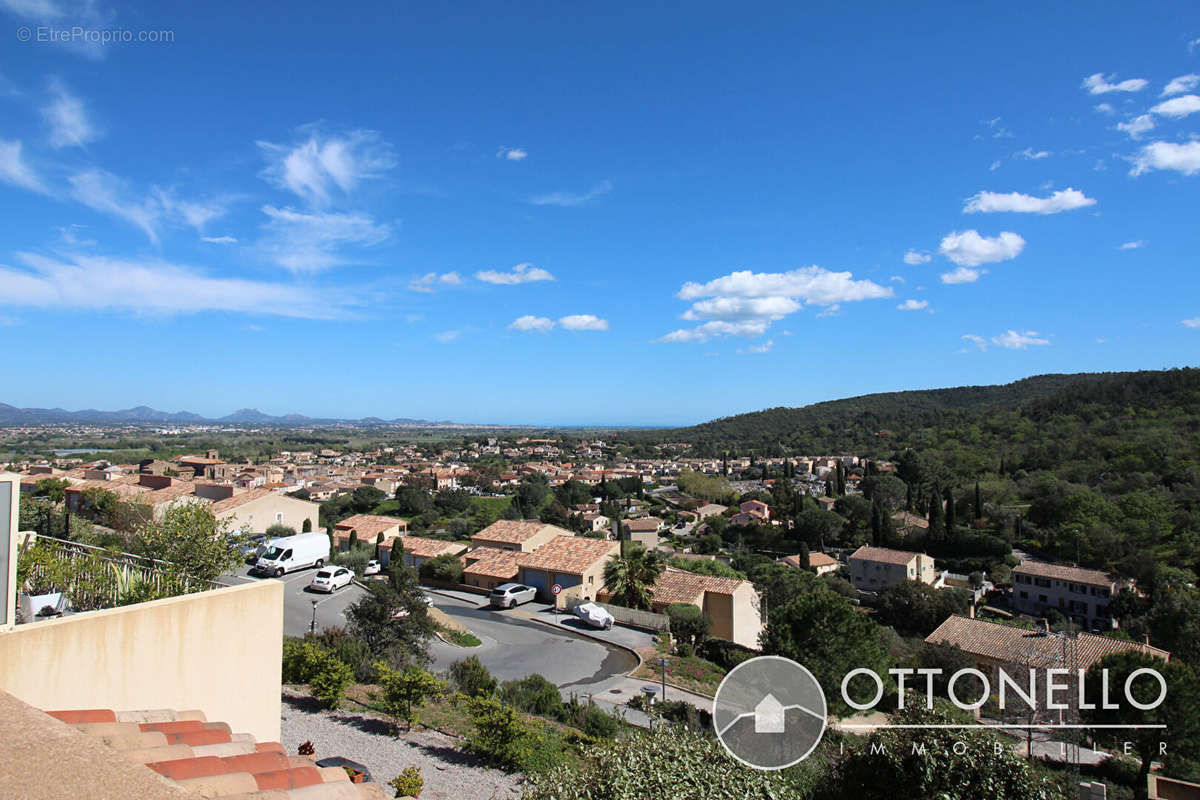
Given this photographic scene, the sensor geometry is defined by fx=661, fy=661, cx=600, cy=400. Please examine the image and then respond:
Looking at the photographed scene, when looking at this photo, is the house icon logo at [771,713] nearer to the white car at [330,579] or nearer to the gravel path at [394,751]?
the gravel path at [394,751]

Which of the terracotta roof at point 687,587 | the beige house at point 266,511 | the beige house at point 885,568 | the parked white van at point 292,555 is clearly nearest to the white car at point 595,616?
the terracotta roof at point 687,587

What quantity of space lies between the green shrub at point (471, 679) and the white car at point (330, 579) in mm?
9920

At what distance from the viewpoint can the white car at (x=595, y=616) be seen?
73.4 feet

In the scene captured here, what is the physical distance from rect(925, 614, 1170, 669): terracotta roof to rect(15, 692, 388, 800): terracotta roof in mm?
27322

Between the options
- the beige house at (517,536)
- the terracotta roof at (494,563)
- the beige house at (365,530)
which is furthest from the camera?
the beige house at (365,530)

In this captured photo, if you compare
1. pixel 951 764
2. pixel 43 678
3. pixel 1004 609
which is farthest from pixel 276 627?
pixel 1004 609

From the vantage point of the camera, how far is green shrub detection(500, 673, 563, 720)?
46.8 feet

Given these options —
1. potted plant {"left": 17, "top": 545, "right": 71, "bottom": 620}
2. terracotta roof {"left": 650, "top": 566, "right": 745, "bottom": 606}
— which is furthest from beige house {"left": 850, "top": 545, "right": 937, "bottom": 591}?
potted plant {"left": 17, "top": 545, "right": 71, "bottom": 620}

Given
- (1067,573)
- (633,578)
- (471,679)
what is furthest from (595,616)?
(1067,573)

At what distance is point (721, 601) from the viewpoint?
958 inches

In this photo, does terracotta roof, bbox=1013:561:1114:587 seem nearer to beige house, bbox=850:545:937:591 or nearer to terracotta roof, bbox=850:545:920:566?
beige house, bbox=850:545:937:591

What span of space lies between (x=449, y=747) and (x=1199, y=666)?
90.0 ft

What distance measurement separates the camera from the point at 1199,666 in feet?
78.5

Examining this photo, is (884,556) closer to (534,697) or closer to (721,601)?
(721,601)
